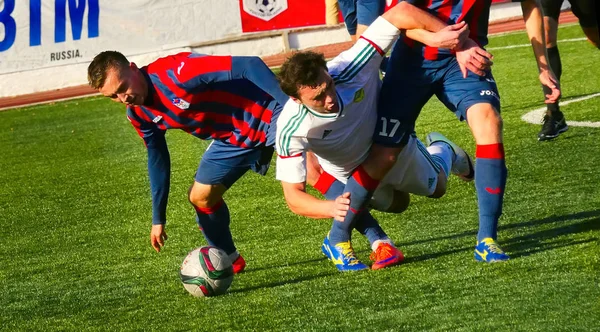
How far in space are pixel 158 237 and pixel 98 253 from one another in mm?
959

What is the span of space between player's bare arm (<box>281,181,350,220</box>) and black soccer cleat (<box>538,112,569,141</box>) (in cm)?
343

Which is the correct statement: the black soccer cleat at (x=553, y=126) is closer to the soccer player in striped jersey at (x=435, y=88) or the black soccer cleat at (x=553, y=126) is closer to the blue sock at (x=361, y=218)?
the soccer player in striped jersey at (x=435, y=88)

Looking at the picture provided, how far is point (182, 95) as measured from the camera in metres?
5.22

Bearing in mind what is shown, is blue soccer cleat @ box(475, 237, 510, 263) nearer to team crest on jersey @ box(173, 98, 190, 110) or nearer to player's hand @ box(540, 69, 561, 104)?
player's hand @ box(540, 69, 561, 104)

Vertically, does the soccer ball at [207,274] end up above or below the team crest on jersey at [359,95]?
below

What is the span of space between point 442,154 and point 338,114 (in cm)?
148

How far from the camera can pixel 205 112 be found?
5316 mm

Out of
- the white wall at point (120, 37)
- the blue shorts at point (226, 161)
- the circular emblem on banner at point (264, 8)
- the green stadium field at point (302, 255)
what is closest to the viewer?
the green stadium field at point (302, 255)

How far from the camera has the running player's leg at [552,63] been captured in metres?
7.63

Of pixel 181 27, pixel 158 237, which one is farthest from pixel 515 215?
pixel 181 27

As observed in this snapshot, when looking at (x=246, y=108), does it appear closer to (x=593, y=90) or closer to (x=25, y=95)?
(x=593, y=90)

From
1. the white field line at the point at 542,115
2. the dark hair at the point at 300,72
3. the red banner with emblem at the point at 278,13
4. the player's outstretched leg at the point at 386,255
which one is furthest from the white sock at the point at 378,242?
the red banner with emblem at the point at 278,13

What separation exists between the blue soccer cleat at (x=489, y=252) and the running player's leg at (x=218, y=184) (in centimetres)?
134

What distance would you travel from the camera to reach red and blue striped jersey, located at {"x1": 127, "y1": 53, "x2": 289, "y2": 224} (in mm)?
5180
